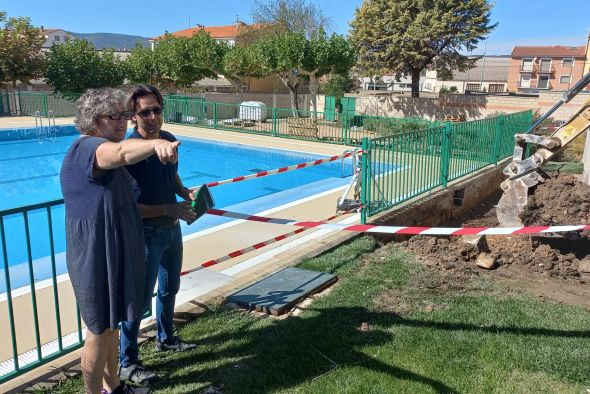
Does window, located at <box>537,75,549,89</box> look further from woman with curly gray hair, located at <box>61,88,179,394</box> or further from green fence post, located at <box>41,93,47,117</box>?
woman with curly gray hair, located at <box>61,88,179,394</box>

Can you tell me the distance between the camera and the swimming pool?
314 inches

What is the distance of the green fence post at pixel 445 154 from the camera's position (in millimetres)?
8833

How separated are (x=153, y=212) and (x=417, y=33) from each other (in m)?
27.1

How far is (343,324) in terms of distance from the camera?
4.07 meters

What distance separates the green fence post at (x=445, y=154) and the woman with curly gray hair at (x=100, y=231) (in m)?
7.19

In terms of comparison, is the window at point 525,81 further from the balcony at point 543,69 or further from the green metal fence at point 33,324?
the green metal fence at point 33,324

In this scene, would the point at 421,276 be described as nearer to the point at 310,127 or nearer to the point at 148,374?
the point at 148,374

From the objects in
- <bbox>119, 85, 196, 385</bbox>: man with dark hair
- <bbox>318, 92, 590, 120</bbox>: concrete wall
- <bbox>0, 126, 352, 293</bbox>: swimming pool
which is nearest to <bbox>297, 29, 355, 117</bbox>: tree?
<bbox>0, 126, 352, 293</bbox>: swimming pool

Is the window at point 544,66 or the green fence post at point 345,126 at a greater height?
the window at point 544,66

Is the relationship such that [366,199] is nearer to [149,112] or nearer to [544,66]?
[149,112]

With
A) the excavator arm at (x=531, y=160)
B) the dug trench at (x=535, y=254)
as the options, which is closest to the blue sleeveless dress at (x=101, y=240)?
the dug trench at (x=535, y=254)

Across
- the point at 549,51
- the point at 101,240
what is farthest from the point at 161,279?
the point at 549,51

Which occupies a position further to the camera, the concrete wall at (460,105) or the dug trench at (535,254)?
the concrete wall at (460,105)

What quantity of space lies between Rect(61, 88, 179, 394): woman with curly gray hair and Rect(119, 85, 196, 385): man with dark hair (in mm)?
321
